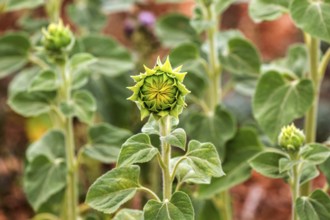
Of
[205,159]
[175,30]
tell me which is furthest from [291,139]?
[175,30]

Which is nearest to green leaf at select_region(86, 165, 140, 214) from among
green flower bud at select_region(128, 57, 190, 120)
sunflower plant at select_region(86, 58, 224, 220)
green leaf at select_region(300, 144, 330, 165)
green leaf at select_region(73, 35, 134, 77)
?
sunflower plant at select_region(86, 58, 224, 220)

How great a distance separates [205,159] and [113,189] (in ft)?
0.36

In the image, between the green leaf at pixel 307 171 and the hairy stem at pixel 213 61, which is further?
the hairy stem at pixel 213 61

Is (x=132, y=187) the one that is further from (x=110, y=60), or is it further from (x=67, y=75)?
(x=110, y=60)

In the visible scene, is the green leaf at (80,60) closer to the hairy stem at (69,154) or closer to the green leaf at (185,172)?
the hairy stem at (69,154)

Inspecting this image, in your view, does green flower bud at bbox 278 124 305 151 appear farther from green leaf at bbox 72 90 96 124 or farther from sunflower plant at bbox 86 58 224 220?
green leaf at bbox 72 90 96 124

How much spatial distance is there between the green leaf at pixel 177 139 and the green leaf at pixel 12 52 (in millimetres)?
564

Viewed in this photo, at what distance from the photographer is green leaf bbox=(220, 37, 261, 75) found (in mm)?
1159

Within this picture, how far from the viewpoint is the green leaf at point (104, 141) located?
1120 mm

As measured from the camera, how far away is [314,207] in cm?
91

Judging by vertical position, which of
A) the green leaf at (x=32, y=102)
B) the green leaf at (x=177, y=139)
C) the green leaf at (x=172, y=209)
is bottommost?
the green leaf at (x=172, y=209)

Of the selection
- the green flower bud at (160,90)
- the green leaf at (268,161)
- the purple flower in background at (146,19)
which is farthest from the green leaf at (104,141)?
the purple flower in background at (146,19)

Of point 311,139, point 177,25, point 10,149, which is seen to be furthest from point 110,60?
point 10,149

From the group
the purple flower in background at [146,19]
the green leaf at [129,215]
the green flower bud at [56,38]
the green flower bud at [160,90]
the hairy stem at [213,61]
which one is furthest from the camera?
the purple flower in background at [146,19]
